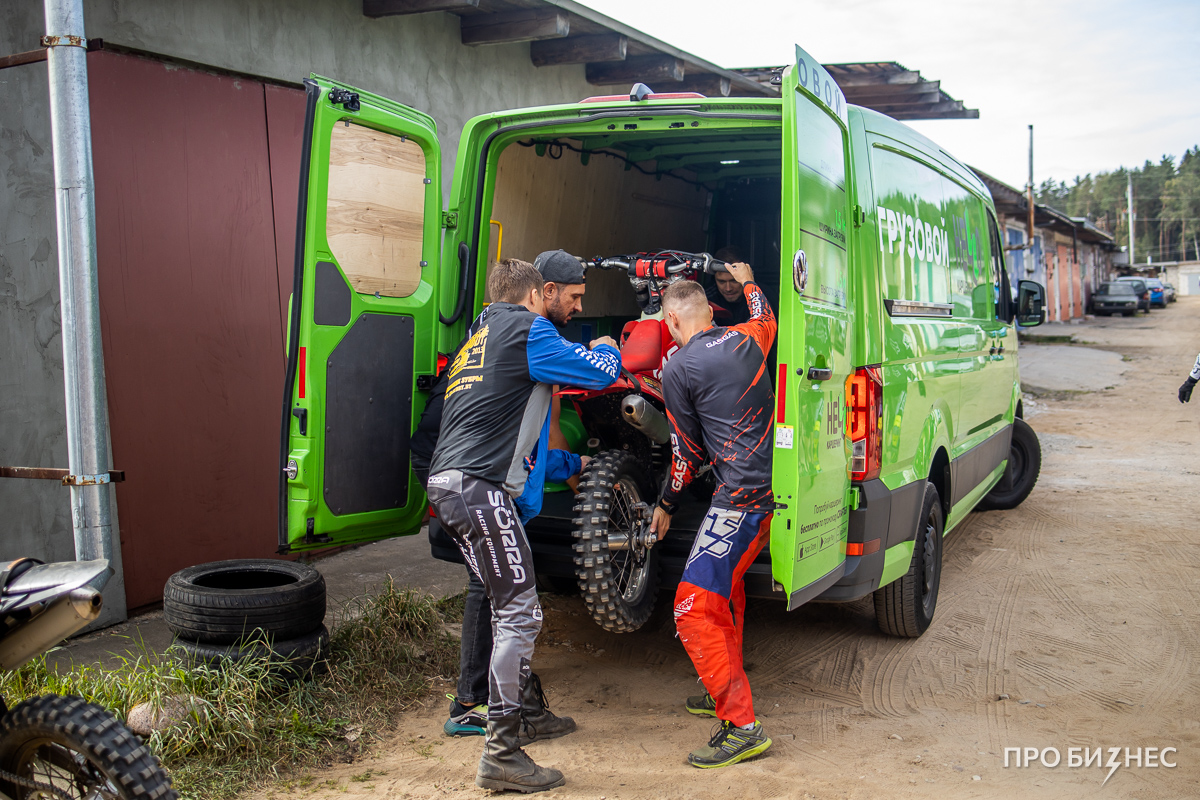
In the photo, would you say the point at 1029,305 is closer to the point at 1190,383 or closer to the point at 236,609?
the point at 1190,383

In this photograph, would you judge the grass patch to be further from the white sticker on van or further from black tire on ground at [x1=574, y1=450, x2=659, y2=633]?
the white sticker on van

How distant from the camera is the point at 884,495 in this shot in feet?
13.3

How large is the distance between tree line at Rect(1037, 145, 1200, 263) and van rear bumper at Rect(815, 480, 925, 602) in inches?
3868

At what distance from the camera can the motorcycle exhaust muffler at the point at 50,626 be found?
2559 millimetres

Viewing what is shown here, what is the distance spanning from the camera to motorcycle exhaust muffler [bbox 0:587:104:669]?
2559mm

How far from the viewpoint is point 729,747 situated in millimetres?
3611

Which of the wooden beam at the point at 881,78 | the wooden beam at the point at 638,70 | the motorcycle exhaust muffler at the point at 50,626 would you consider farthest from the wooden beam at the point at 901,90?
the motorcycle exhaust muffler at the point at 50,626

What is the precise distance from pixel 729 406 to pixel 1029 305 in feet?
14.4

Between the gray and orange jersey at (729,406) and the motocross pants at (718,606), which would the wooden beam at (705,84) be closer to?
the gray and orange jersey at (729,406)

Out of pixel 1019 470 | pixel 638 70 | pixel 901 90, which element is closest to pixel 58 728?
pixel 1019 470

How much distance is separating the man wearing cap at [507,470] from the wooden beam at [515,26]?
12.5 ft

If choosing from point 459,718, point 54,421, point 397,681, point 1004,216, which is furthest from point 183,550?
point 1004,216

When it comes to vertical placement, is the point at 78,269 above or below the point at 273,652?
above

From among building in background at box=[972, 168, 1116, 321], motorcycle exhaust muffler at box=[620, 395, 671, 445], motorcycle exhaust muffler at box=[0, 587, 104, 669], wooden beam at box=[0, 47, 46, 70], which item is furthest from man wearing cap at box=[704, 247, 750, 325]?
building in background at box=[972, 168, 1116, 321]
